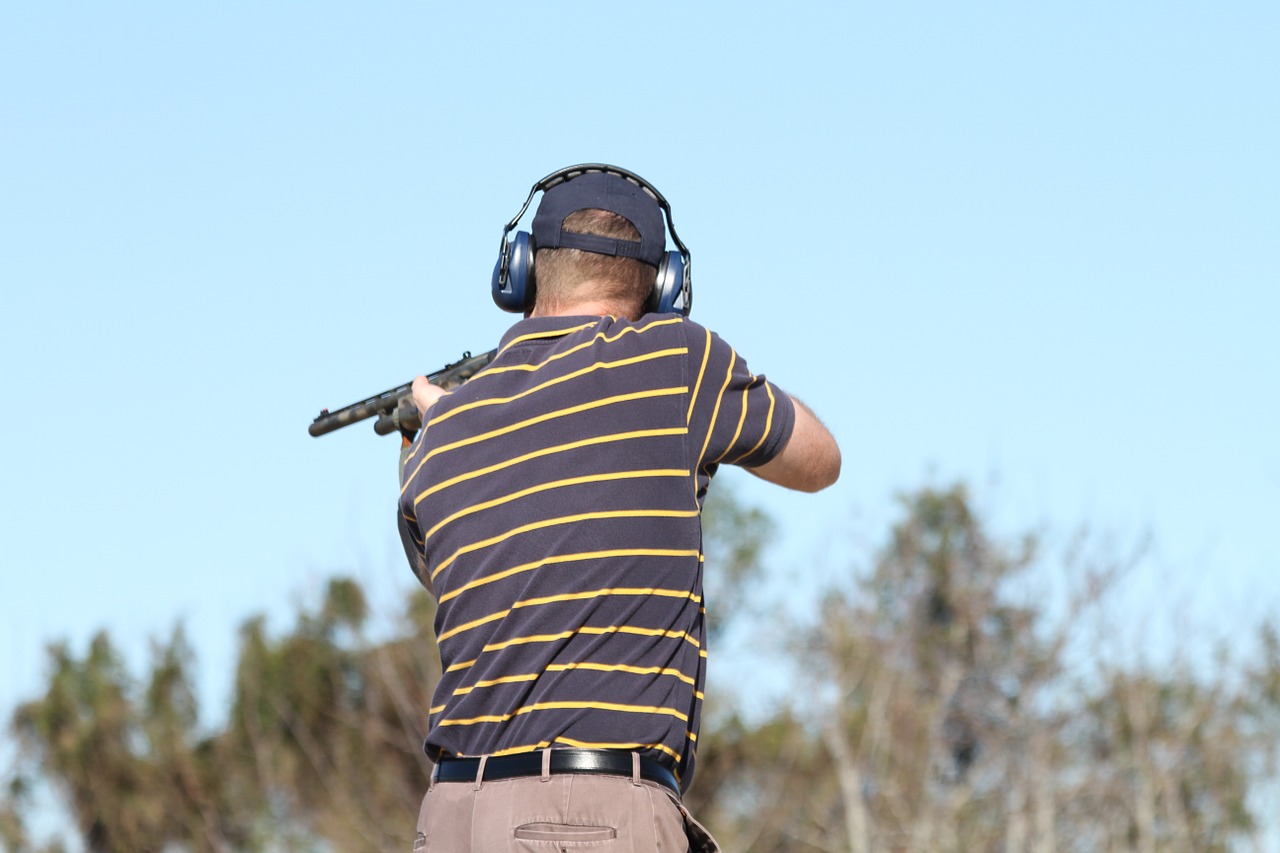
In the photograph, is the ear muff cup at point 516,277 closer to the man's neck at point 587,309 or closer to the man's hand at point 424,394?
the man's neck at point 587,309

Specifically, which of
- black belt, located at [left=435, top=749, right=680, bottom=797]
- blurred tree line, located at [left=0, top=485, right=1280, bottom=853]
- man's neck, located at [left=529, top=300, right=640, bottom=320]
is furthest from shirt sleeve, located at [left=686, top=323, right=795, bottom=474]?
blurred tree line, located at [left=0, top=485, right=1280, bottom=853]

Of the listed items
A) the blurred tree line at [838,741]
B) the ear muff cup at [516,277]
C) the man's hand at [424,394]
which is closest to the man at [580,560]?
the ear muff cup at [516,277]

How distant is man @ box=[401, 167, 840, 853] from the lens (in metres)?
3.02

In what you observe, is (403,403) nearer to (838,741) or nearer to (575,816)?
(575,816)

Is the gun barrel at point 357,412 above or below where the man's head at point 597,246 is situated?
below

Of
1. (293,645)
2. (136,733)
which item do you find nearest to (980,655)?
(293,645)

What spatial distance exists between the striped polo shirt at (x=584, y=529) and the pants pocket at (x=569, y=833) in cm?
15

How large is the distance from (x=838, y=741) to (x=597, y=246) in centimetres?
2428

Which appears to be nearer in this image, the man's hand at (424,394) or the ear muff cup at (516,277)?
the ear muff cup at (516,277)

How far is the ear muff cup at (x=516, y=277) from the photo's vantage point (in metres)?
3.57

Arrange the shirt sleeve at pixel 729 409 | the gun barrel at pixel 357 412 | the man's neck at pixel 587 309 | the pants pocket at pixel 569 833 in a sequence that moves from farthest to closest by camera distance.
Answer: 1. the gun barrel at pixel 357 412
2. the man's neck at pixel 587 309
3. the shirt sleeve at pixel 729 409
4. the pants pocket at pixel 569 833

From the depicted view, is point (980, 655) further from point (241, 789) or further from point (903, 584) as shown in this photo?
point (241, 789)

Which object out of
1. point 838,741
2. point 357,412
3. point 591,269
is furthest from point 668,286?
point 838,741

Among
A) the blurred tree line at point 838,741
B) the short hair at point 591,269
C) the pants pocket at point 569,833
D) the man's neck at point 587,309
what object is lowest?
the blurred tree line at point 838,741
